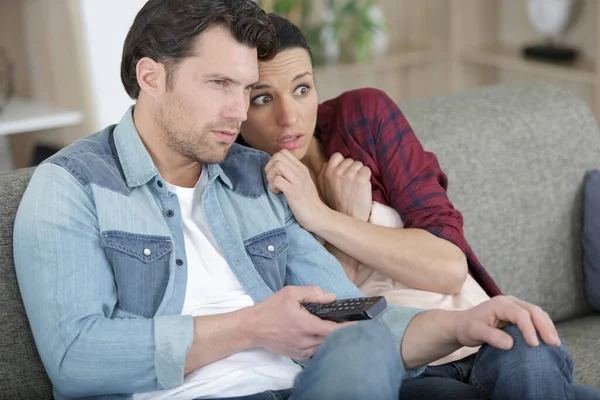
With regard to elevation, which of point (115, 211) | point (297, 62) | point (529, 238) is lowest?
point (529, 238)

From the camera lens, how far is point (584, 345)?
77.4 inches

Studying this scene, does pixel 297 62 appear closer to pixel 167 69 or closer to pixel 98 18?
pixel 167 69

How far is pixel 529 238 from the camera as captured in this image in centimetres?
216

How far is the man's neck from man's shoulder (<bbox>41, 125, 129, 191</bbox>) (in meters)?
0.06

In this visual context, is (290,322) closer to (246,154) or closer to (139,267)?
(139,267)

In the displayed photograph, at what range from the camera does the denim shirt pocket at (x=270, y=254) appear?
1.63m

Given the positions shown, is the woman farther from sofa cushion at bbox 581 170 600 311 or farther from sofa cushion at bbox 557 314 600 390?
sofa cushion at bbox 581 170 600 311

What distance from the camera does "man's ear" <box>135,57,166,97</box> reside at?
1604mm

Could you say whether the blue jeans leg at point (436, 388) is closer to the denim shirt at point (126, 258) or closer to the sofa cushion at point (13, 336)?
the denim shirt at point (126, 258)

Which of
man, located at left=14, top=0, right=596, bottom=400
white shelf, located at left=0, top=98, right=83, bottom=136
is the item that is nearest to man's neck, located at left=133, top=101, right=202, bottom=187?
man, located at left=14, top=0, right=596, bottom=400

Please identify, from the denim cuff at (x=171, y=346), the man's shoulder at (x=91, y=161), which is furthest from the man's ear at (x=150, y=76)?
the denim cuff at (x=171, y=346)

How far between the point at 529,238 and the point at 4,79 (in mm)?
2198

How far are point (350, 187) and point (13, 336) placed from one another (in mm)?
699

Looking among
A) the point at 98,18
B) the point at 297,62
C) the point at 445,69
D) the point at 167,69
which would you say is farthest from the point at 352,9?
the point at 167,69
